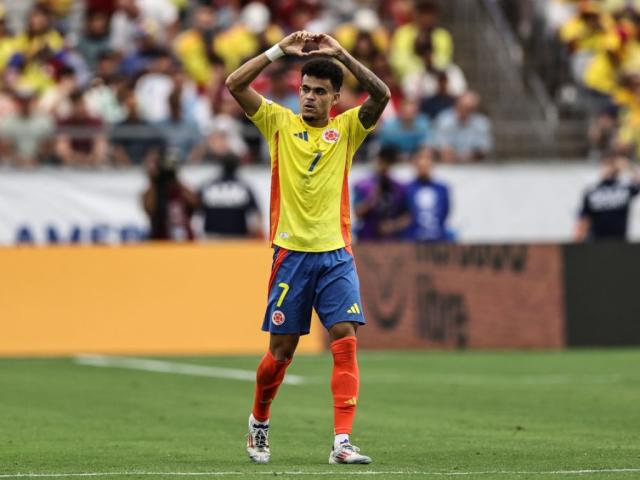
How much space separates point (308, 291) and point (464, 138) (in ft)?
45.1

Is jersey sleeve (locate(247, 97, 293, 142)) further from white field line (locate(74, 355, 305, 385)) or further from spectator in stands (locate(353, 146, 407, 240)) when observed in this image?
spectator in stands (locate(353, 146, 407, 240))

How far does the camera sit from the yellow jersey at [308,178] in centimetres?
934

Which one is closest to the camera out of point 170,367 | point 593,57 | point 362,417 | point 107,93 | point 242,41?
point 362,417

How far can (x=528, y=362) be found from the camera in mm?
18469

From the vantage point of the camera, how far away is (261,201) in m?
22.4

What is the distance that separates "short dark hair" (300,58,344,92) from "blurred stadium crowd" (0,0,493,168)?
36.7 feet

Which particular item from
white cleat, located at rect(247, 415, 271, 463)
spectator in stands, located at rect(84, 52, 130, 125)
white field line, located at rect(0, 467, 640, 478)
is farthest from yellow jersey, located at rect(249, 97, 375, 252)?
spectator in stands, located at rect(84, 52, 130, 125)

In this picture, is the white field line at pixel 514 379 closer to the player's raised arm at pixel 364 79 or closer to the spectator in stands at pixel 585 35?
the player's raised arm at pixel 364 79

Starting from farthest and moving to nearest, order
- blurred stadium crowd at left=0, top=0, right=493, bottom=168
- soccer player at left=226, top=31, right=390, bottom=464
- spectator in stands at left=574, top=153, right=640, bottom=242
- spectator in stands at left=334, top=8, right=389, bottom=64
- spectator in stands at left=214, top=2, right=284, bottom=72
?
1. spectator in stands at left=214, top=2, right=284, bottom=72
2. spectator in stands at left=334, top=8, right=389, bottom=64
3. blurred stadium crowd at left=0, top=0, right=493, bottom=168
4. spectator in stands at left=574, top=153, right=640, bottom=242
5. soccer player at left=226, top=31, right=390, bottom=464

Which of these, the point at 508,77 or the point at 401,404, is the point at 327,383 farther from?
the point at 508,77

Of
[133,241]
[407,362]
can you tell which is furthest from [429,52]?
[407,362]

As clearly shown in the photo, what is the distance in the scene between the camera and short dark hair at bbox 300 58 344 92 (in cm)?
923

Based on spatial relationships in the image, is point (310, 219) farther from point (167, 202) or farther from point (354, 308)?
point (167, 202)

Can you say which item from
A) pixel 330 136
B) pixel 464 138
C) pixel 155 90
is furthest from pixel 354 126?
pixel 155 90
